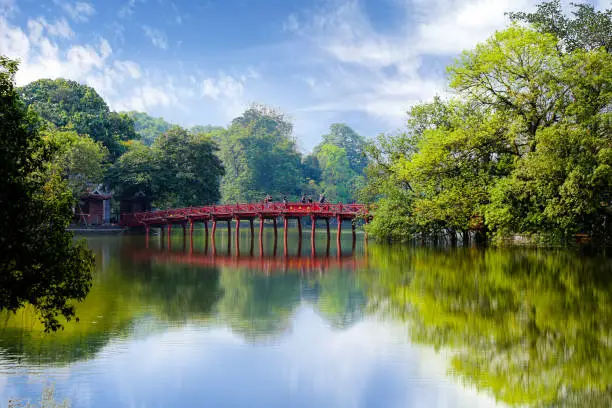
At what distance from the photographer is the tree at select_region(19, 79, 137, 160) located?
5603cm

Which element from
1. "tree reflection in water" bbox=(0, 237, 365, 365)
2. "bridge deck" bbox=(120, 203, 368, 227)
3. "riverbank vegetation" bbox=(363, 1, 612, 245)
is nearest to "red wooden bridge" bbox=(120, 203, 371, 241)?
"bridge deck" bbox=(120, 203, 368, 227)

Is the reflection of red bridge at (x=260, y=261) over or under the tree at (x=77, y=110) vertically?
under

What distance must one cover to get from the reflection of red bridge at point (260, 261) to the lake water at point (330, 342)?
4.01 metres

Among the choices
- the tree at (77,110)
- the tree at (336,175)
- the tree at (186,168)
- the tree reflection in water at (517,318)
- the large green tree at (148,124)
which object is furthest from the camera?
the large green tree at (148,124)

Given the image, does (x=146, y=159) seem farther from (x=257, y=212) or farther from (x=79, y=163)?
(x=257, y=212)

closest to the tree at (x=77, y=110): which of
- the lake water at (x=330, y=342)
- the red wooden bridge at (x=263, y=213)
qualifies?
the red wooden bridge at (x=263, y=213)

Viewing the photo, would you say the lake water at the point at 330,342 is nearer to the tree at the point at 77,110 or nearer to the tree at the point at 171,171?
the tree at the point at 171,171

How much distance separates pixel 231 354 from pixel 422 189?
1065 inches

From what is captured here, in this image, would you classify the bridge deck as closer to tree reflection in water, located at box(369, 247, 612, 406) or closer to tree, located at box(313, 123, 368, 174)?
tree reflection in water, located at box(369, 247, 612, 406)

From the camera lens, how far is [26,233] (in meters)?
9.26

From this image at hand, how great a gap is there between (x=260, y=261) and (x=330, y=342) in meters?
17.4

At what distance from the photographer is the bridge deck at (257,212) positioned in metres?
41.9

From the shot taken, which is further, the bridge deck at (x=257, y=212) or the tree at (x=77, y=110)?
the tree at (x=77, y=110)

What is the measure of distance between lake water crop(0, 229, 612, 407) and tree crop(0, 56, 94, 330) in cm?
136
